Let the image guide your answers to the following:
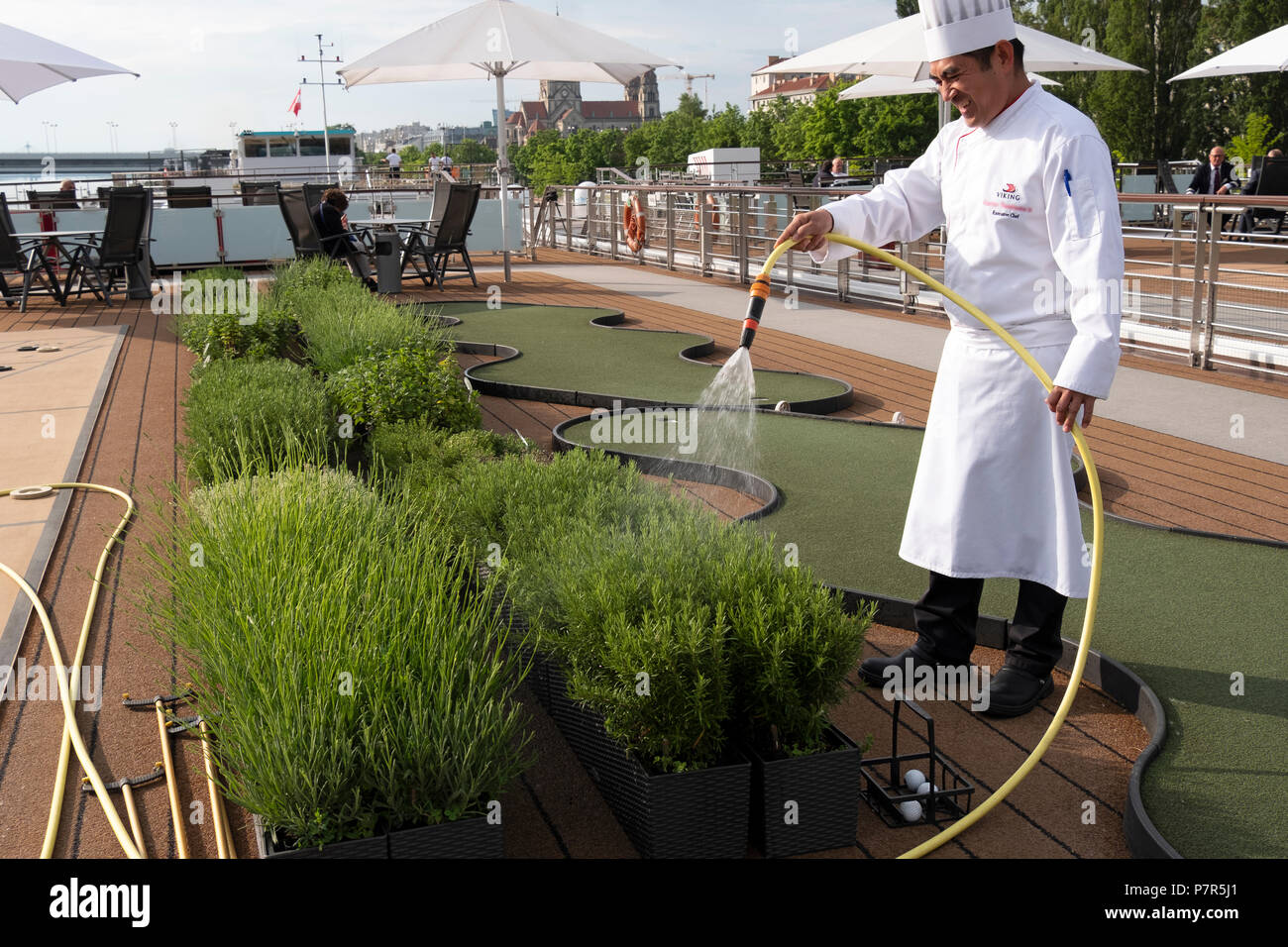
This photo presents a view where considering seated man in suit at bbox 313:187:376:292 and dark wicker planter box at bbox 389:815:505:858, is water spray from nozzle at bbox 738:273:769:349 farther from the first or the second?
seated man in suit at bbox 313:187:376:292

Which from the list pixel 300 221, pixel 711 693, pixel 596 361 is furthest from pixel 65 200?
pixel 711 693

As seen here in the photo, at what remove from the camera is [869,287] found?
11398mm

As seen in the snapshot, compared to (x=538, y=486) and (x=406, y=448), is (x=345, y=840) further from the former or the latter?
(x=406, y=448)

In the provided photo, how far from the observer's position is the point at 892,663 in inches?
126

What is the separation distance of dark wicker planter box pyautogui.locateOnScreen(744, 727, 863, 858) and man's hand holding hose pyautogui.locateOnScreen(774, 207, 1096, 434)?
36.2 inches

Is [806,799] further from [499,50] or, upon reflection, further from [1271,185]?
[1271,185]

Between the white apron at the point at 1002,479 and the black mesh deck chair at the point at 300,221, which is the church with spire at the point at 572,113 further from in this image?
the white apron at the point at 1002,479

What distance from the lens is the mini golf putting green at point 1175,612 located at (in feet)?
8.28

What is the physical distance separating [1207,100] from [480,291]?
30349 millimetres

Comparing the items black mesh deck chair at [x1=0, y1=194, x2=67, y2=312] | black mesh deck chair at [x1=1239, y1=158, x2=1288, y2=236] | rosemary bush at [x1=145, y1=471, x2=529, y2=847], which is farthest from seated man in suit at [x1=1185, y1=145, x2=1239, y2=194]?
rosemary bush at [x1=145, y1=471, x2=529, y2=847]

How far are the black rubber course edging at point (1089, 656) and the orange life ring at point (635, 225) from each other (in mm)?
9475

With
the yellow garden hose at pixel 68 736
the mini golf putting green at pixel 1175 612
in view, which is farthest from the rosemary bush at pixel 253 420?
the mini golf putting green at pixel 1175 612

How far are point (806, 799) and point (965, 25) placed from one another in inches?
72.1
